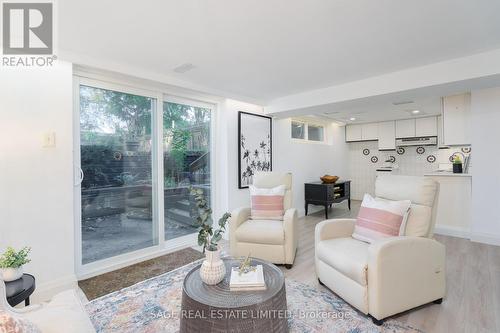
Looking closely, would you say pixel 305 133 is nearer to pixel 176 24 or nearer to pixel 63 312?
pixel 176 24

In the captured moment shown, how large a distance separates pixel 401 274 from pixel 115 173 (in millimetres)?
3016

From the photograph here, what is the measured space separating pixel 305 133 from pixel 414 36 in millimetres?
3664

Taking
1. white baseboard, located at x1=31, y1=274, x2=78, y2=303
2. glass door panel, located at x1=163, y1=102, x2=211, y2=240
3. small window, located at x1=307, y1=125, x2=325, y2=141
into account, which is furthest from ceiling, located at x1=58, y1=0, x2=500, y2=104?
small window, located at x1=307, y1=125, x2=325, y2=141

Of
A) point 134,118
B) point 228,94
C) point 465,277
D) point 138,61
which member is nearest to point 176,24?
point 138,61

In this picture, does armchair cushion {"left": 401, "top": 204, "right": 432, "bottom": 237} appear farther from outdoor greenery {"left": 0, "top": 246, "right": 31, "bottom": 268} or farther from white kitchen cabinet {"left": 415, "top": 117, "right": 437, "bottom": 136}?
white kitchen cabinet {"left": 415, "top": 117, "right": 437, "bottom": 136}

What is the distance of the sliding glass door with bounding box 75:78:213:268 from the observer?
2752 mm

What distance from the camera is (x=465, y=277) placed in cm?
251

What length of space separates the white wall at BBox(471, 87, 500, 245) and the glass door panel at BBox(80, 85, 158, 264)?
4.58 m

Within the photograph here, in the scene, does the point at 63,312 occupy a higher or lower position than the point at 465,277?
higher

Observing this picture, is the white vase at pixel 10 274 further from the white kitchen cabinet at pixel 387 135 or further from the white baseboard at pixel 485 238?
the white kitchen cabinet at pixel 387 135

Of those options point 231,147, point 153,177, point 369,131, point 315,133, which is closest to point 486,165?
point 315,133

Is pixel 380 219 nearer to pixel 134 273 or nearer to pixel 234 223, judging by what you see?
pixel 234 223

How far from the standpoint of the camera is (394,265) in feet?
5.83

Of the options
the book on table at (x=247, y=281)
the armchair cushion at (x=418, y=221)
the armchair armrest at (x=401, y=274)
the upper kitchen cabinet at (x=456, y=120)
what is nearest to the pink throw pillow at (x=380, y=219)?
the armchair cushion at (x=418, y=221)
